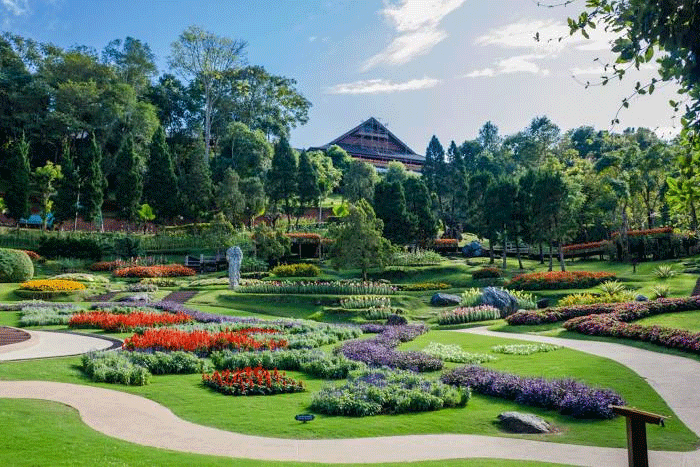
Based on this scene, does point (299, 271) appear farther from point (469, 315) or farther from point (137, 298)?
point (469, 315)

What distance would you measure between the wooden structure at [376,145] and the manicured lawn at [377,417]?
80392mm

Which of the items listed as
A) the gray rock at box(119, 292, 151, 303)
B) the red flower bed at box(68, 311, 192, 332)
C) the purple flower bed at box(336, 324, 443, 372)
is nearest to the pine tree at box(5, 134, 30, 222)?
the gray rock at box(119, 292, 151, 303)

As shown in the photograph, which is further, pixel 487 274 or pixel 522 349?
pixel 487 274

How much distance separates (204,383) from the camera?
41.2 feet

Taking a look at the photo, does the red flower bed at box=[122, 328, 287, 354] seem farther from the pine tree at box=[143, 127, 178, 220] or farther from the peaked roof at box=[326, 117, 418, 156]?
the peaked roof at box=[326, 117, 418, 156]

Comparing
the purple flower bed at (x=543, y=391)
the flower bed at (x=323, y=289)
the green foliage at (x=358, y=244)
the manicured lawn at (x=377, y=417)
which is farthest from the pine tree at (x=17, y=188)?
the purple flower bed at (x=543, y=391)

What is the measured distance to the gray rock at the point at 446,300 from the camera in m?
29.0

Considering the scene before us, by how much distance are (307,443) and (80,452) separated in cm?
310

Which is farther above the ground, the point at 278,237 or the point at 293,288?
the point at 278,237

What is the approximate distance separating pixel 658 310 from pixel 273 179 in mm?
41098

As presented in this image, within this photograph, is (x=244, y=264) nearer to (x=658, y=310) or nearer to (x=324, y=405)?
(x=658, y=310)

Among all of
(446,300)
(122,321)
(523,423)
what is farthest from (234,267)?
(523,423)

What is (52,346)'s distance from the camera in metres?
16.7

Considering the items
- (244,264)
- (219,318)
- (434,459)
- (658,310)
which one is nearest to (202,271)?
(244,264)
